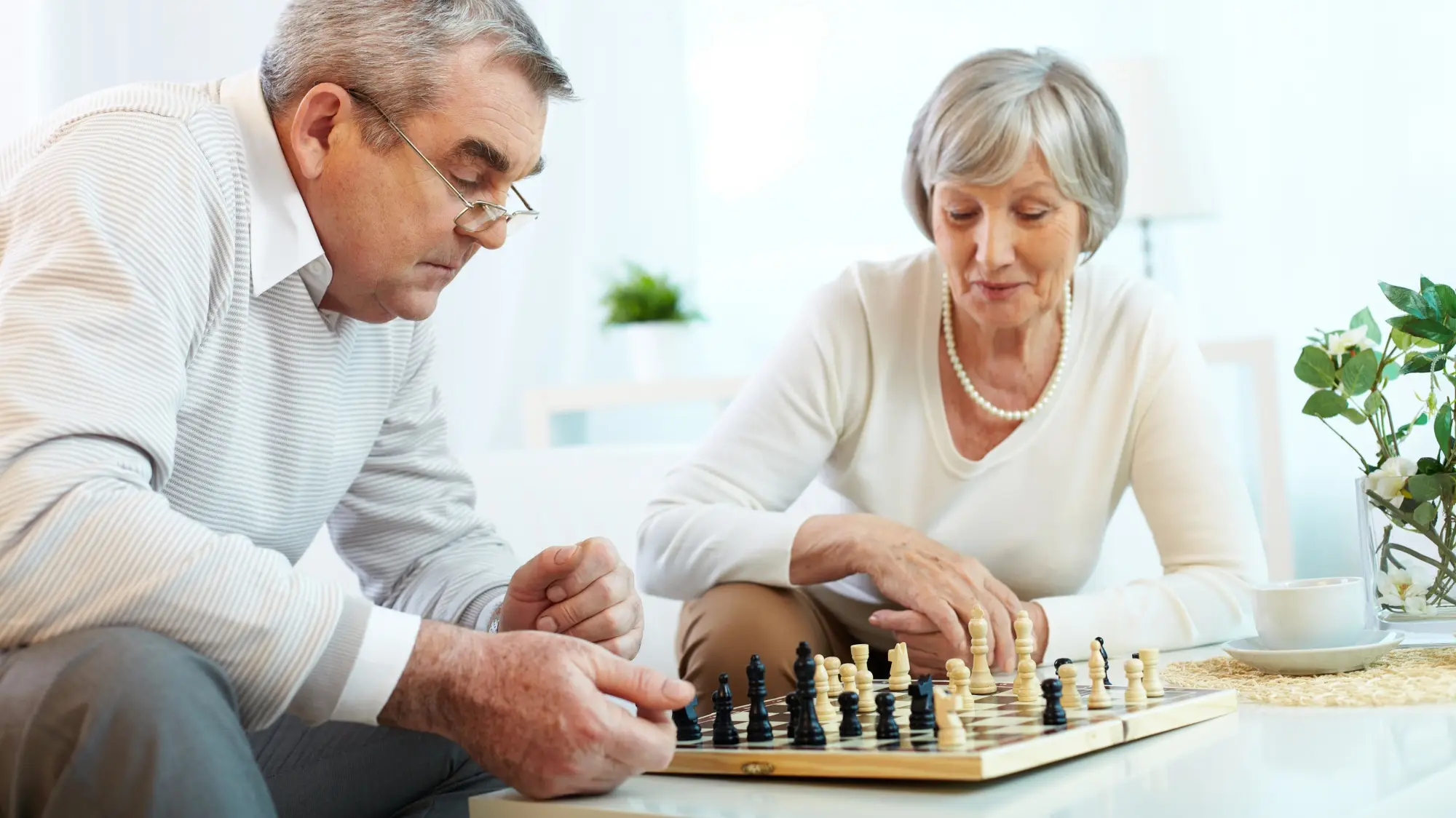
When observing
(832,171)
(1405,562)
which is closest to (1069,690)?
(1405,562)

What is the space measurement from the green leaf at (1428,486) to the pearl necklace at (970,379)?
0.61m

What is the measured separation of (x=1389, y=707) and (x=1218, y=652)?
41 centimetres

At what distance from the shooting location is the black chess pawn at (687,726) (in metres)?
1.21

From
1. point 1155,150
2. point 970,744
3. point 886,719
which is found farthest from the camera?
point 1155,150

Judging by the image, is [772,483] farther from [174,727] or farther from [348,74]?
[174,727]

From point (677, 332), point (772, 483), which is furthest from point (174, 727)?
point (677, 332)

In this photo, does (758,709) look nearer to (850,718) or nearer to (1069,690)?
(850,718)

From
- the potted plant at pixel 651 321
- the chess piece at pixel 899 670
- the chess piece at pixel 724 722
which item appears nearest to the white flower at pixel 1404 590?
the chess piece at pixel 899 670

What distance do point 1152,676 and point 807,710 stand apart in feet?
1.07

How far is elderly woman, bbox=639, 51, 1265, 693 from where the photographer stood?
1843 mm

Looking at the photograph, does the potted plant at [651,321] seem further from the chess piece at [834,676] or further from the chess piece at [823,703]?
the chess piece at [823,703]

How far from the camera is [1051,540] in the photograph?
1.97m

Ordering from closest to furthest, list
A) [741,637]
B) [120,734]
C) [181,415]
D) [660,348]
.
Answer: [120,734], [181,415], [741,637], [660,348]

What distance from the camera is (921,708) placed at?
114 centimetres
